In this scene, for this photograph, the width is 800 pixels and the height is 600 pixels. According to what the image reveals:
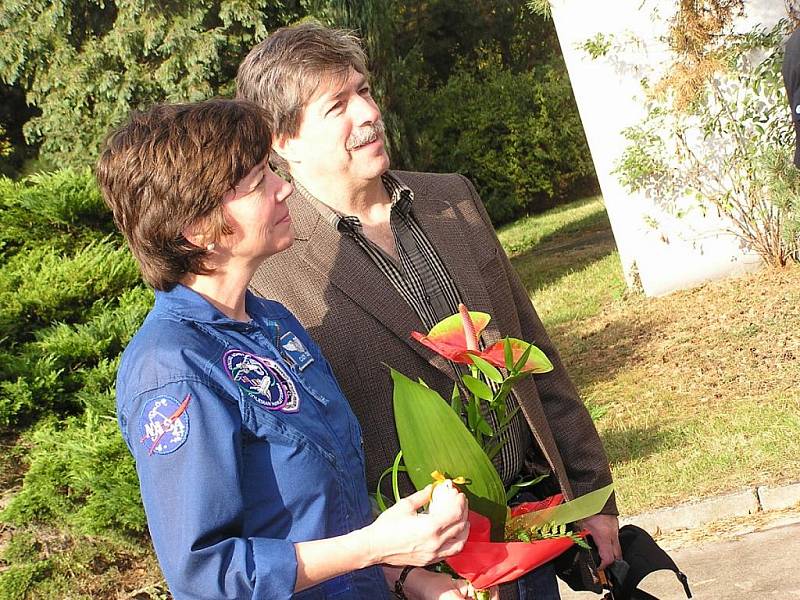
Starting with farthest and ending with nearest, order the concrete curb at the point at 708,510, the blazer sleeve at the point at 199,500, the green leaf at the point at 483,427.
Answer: the concrete curb at the point at 708,510 < the green leaf at the point at 483,427 < the blazer sleeve at the point at 199,500

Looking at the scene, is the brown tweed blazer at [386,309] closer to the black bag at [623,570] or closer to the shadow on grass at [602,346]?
the black bag at [623,570]

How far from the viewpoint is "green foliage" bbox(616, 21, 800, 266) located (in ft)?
28.5

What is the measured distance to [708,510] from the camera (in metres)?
5.08

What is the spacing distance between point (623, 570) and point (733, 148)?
22.9ft

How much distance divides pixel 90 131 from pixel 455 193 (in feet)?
50.7

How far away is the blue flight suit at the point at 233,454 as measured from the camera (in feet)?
5.48

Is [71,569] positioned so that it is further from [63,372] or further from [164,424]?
[164,424]

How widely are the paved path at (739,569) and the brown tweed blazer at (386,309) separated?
1.90 metres

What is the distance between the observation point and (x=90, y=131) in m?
17.1

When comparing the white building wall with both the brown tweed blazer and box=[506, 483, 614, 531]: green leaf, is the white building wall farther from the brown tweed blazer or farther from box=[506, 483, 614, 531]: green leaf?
box=[506, 483, 614, 531]: green leaf

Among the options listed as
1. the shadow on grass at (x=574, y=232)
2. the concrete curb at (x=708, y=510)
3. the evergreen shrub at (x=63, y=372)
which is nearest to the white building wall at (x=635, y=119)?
the concrete curb at (x=708, y=510)

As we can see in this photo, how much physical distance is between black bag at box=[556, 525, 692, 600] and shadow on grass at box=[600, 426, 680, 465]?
3215mm

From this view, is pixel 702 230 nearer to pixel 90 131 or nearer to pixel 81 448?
pixel 81 448

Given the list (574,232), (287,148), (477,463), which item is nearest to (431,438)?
(477,463)
